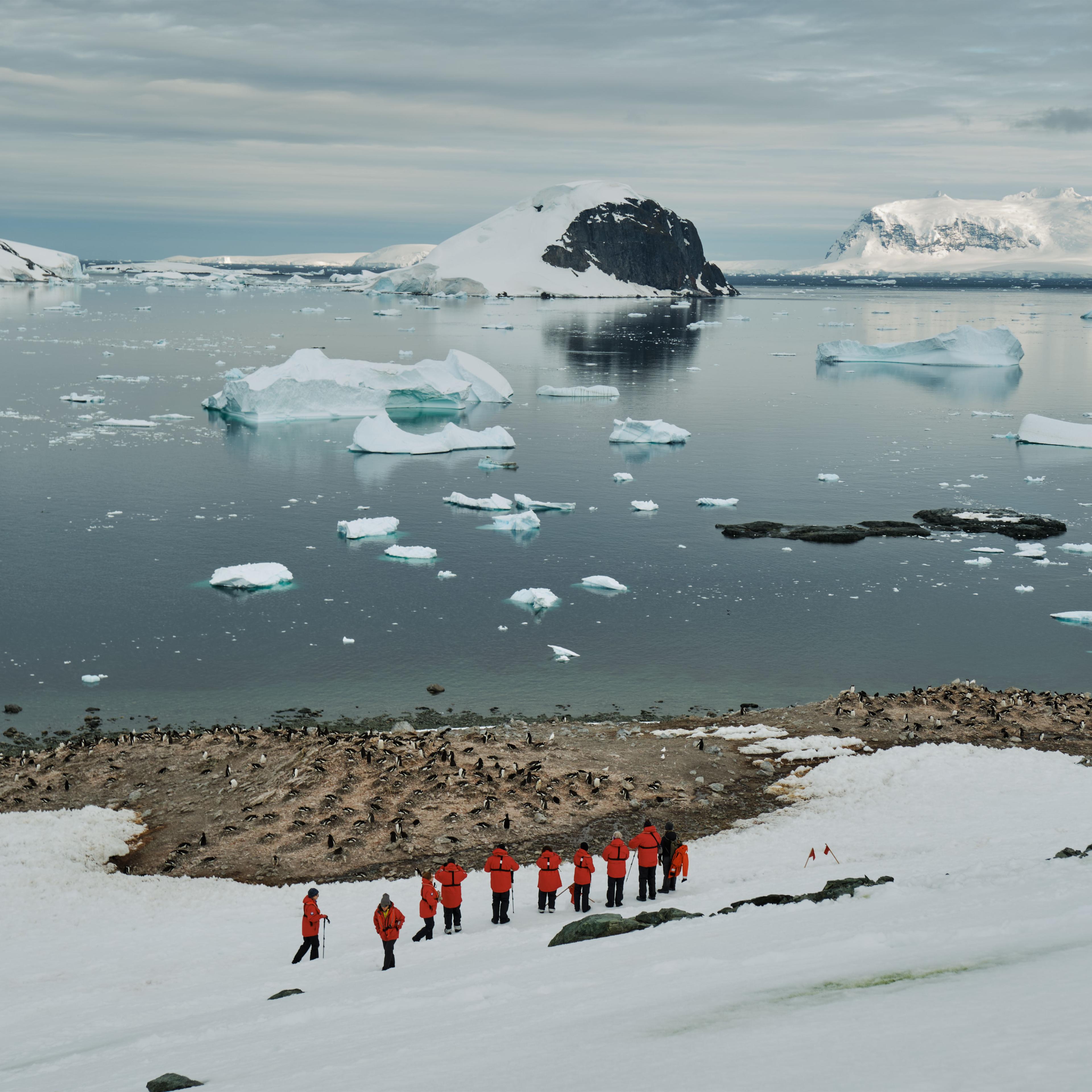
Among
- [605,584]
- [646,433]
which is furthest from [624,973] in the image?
[646,433]

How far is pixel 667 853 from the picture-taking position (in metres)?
15.9

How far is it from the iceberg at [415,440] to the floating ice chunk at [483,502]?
1108 cm

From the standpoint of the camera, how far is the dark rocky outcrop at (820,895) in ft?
44.5

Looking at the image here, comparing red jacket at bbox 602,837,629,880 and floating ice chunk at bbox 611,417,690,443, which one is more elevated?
floating ice chunk at bbox 611,417,690,443

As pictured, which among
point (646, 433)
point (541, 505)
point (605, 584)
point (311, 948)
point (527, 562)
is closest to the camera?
point (311, 948)

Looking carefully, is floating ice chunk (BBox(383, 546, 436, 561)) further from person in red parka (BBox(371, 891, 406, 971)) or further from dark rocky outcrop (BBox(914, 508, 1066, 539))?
person in red parka (BBox(371, 891, 406, 971))

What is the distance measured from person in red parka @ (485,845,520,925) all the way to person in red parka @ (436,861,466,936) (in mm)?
418

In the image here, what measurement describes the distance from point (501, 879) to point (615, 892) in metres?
1.76

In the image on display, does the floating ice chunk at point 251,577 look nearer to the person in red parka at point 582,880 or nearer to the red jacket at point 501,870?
the person in red parka at point 582,880

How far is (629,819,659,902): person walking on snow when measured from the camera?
15453 mm

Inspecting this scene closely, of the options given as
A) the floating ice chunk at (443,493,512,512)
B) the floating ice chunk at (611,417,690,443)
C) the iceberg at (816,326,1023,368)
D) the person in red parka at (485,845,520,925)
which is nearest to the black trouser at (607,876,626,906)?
the person in red parka at (485,845,520,925)

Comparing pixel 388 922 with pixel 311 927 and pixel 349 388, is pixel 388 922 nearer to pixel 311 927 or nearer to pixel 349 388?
pixel 311 927

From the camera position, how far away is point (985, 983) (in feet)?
29.7

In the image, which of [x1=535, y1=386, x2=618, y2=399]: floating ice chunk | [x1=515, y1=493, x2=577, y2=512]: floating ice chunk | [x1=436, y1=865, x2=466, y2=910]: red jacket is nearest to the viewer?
[x1=436, y1=865, x2=466, y2=910]: red jacket
